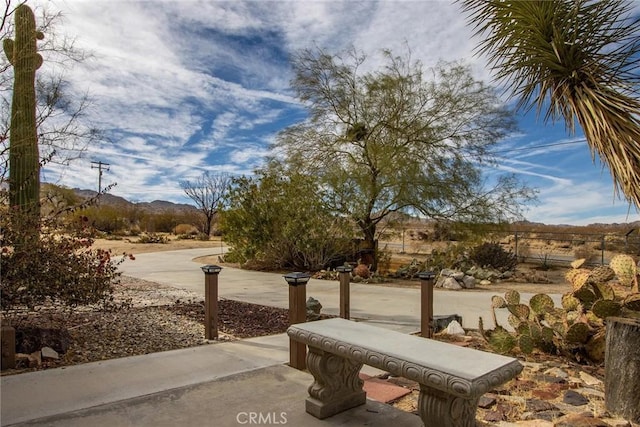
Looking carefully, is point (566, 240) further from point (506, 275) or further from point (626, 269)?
point (626, 269)

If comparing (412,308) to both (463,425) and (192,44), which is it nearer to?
(463,425)

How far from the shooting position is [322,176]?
1345 cm

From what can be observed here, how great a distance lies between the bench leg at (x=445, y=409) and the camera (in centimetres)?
239

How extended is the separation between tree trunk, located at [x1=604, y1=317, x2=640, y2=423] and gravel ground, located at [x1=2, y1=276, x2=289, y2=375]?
376 centimetres

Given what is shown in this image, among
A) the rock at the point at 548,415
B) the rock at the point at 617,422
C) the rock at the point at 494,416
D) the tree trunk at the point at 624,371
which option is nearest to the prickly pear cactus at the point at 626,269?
the tree trunk at the point at 624,371

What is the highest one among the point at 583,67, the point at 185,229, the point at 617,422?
the point at 583,67

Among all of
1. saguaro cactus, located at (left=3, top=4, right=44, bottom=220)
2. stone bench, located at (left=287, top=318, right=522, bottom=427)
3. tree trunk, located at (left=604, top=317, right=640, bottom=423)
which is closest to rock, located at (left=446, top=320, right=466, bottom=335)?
tree trunk, located at (left=604, top=317, right=640, bottom=423)

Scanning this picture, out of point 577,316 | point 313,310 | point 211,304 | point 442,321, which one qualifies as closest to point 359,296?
point 313,310

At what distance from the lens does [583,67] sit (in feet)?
12.7

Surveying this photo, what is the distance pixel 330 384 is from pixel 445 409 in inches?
37.8

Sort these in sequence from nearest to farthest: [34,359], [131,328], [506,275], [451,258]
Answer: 1. [34,359]
2. [131,328]
3. [506,275]
4. [451,258]

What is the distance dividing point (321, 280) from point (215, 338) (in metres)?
6.21

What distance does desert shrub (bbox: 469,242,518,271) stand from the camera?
1345 centimetres

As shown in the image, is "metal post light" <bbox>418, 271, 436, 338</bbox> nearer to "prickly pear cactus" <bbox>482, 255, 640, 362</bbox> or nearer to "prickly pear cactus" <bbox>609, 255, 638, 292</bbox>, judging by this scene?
"prickly pear cactus" <bbox>482, 255, 640, 362</bbox>
